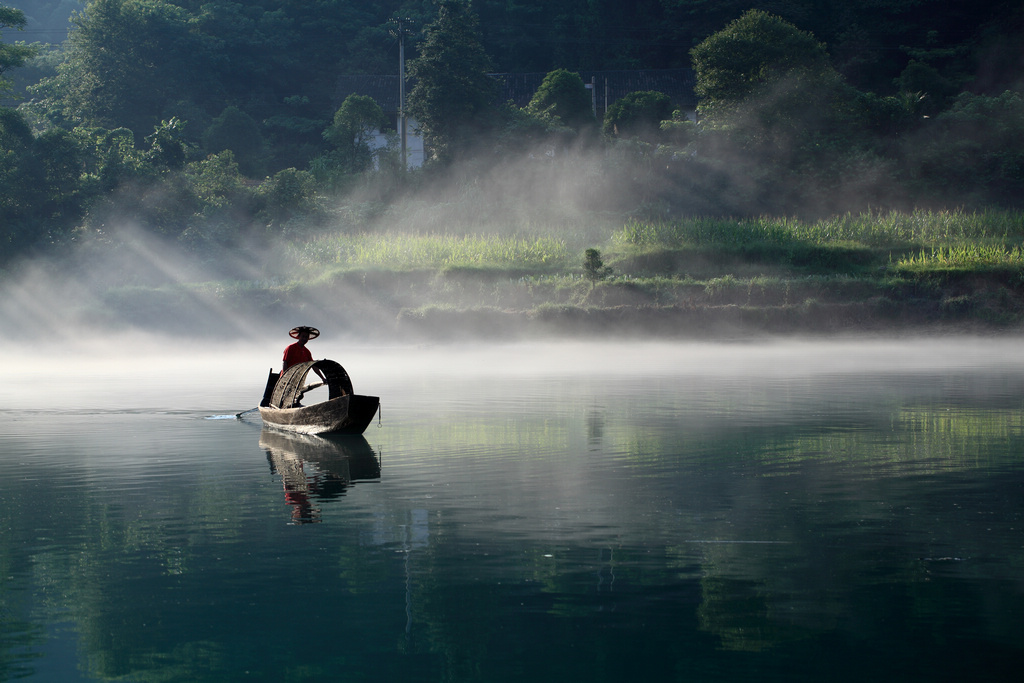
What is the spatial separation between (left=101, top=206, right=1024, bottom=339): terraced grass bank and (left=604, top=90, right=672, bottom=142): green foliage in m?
11.2

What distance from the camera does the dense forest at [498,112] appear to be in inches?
1555

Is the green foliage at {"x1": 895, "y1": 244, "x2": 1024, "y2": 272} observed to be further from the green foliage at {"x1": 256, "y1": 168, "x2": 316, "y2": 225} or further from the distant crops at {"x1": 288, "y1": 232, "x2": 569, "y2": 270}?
the green foliage at {"x1": 256, "y1": 168, "x2": 316, "y2": 225}

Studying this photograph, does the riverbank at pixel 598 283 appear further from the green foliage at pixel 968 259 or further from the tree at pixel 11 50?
the tree at pixel 11 50

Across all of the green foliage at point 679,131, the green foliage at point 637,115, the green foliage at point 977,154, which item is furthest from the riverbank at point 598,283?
the green foliage at point 637,115

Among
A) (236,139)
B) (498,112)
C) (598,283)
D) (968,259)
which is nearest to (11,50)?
(236,139)

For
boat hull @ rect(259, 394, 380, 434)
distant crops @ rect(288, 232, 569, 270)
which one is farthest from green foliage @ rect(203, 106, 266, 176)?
boat hull @ rect(259, 394, 380, 434)

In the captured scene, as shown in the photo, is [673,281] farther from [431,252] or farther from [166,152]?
[166,152]

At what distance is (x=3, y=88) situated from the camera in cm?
4322

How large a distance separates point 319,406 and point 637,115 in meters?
35.0

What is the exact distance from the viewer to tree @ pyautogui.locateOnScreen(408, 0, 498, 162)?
45438mm

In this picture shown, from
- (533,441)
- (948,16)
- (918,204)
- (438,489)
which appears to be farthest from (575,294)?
(948,16)

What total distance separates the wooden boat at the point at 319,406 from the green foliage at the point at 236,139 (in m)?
38.3

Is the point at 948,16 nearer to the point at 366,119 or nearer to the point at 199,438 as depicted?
the point at 366,119

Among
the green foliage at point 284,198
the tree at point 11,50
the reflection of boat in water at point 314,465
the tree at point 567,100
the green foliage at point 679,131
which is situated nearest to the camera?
the reflection of boat in water at point 314,465
